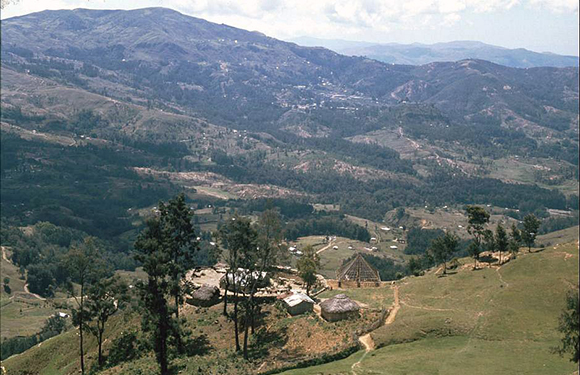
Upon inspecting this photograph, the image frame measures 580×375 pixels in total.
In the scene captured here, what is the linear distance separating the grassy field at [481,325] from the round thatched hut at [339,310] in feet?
16.4

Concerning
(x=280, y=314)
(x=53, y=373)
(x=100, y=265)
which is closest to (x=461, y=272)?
(x=280, y=314)

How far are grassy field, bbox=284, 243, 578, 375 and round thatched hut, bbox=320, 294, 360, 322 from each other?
16.4 ft

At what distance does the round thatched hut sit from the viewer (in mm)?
62938

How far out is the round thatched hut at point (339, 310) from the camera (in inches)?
2478

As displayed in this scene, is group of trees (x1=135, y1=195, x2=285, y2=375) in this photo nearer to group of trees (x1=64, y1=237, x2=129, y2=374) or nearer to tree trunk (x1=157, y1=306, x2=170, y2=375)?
tree trunk (x1=157, y1=306, x2=170, y2=375)

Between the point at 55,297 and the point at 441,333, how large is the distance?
154 metres

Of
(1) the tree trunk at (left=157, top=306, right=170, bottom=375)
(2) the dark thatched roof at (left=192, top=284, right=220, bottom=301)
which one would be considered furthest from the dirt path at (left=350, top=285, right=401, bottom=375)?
(2) the dark thatched roof at (left=192, top=284, right=220, bottom=301)

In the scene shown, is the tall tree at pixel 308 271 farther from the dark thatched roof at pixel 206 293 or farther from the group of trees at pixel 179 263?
the dark thatched roof at pixel 206 293

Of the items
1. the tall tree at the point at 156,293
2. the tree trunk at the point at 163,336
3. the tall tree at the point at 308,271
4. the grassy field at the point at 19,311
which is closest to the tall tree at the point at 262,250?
the tree trunk at the point at 163,336

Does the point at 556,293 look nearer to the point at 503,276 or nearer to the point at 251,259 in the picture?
the point at 503,276

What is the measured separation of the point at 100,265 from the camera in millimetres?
64750

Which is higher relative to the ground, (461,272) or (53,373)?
(461,272)

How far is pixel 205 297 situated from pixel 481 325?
37.0m

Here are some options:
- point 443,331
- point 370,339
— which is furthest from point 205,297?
point 443,331
